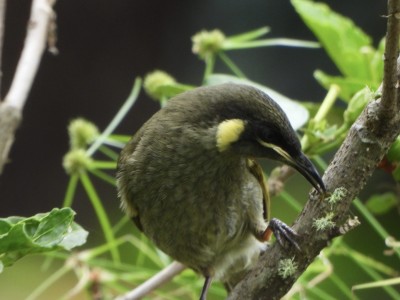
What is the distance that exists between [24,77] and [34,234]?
0.53m

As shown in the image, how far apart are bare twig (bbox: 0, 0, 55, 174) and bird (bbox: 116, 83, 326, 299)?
21 centimetres

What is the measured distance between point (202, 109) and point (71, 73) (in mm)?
1906

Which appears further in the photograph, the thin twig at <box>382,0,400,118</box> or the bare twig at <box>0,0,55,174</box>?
the bare twig at <box>0,0,55,174</box>

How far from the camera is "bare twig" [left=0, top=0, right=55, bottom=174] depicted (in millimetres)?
1325

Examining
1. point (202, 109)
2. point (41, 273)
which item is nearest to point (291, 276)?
point (202, 109)

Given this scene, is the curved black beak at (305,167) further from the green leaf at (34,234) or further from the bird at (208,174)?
the green leaf at (34,234)

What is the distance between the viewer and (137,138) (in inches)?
58.2

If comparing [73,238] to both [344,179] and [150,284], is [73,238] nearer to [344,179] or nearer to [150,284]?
[344,179]

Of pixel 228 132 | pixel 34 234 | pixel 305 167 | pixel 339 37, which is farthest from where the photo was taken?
pixel 339 37

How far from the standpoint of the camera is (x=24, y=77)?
136 centimetres

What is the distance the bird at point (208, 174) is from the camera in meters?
1.29

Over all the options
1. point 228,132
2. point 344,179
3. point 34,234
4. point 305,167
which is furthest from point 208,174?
point 34,234

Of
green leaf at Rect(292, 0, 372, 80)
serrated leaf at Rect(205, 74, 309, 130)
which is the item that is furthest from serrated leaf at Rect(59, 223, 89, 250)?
green leaf at Rect(292, 0, 372, 80)

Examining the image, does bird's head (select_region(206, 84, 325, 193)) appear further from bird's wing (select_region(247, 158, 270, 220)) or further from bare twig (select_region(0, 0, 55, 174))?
bare twig (select_region(0, 0, 55, 174))
